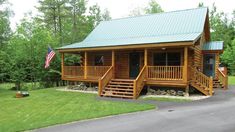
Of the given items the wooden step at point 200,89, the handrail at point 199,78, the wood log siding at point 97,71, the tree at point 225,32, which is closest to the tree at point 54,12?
the wood log siding at point 97,71

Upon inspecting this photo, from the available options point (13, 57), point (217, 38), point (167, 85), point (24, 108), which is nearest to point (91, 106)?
point (24, 108)

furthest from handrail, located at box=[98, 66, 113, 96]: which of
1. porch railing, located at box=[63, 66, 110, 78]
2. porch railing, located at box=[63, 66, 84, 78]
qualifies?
porch railing, located at box=[63, 66, 84, 78]

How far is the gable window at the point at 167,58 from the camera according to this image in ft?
55.1

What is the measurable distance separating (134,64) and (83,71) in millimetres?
3770

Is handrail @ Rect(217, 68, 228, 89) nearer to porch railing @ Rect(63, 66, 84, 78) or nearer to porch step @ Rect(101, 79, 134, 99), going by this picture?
porch step @ Rect(101, 79, 134, 99)

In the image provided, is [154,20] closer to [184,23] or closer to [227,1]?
[184,23]

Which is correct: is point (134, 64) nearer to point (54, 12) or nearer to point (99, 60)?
point (99, 60)

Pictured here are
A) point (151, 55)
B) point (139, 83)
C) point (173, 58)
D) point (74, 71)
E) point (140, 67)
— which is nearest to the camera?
point (139, 83)

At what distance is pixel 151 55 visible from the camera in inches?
694

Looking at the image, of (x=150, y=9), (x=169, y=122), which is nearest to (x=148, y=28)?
(x=169, y=122)

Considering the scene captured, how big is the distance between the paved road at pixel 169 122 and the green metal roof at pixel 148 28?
24.0 ft

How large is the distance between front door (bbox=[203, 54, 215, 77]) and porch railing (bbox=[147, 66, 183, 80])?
18.6ft

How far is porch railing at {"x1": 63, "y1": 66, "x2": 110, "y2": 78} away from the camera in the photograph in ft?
59.9

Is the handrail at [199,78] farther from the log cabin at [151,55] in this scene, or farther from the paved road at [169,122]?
the paved road at [169,122]
